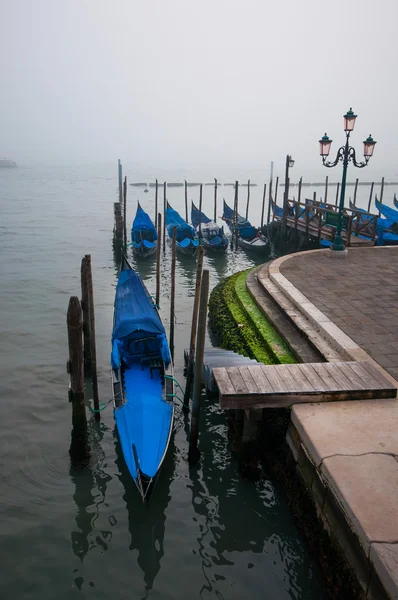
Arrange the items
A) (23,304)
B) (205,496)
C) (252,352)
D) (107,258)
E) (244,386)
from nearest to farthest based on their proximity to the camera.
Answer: (244,386) → (205,496) → (252,352) → (23,304) → (107,258)

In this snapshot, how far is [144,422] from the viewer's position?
5.50 meters

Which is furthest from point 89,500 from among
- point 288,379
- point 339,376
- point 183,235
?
point 183,235

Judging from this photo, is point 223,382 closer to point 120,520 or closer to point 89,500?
point 120,520

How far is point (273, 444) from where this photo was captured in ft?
17.6

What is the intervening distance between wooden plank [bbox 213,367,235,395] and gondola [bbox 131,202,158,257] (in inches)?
487

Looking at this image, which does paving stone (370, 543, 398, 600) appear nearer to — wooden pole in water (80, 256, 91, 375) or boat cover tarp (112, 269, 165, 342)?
boat cover tarp (112, 269, 165, 342)

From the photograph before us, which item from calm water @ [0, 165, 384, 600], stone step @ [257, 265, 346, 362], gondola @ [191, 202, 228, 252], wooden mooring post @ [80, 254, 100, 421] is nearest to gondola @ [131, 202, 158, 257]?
gondola @ [191, 202, 228, 252]

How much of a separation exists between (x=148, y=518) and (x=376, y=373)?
10.1 ft

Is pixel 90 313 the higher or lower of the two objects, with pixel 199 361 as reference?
higher

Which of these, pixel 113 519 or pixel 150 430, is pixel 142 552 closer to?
pixel 113 519

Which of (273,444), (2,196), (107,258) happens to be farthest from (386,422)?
(2,196)

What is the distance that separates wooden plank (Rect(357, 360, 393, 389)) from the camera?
16.2 feet

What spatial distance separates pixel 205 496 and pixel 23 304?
8.23 metres

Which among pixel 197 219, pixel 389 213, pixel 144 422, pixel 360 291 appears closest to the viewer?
pixel 144 422
